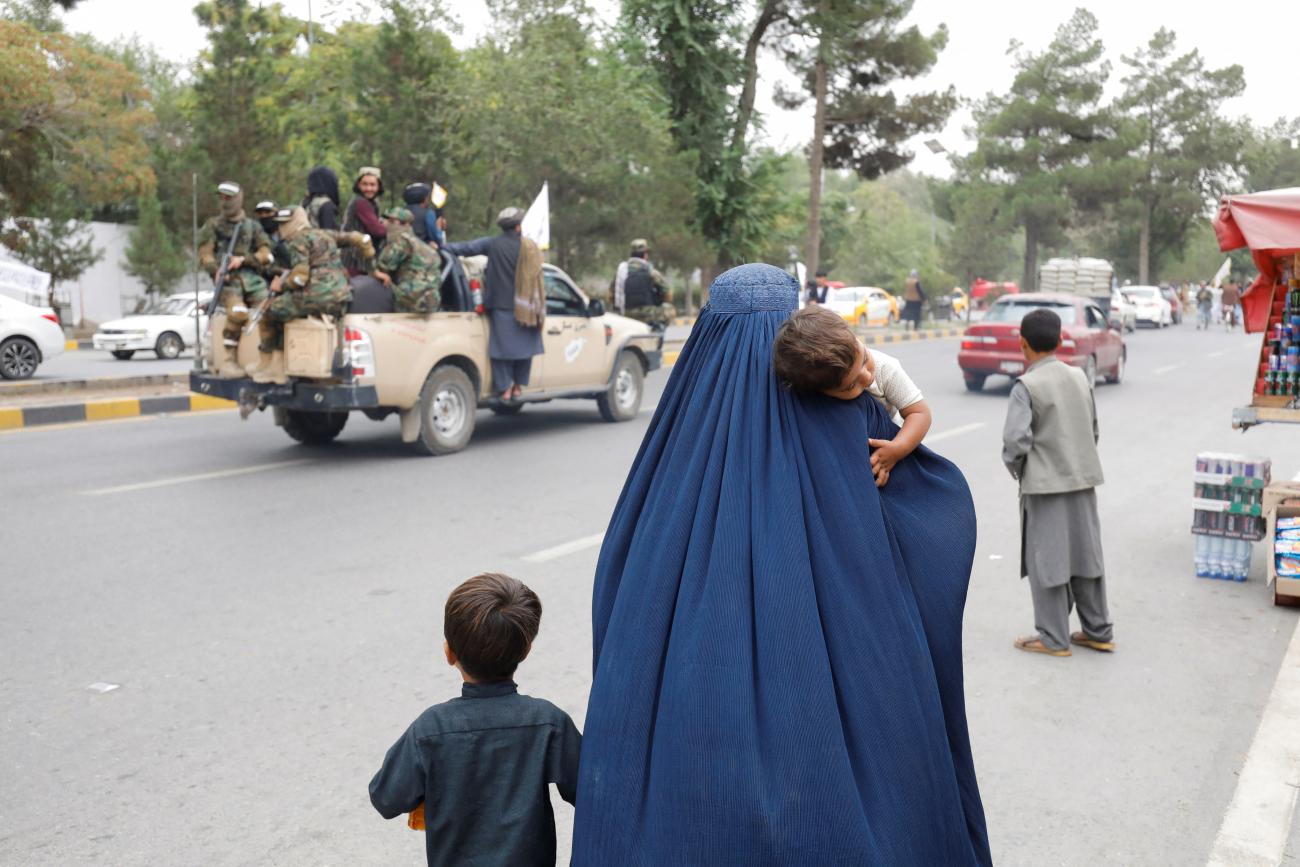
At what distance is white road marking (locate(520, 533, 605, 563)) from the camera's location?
6.95 m

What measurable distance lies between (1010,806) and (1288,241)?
4.07 meters

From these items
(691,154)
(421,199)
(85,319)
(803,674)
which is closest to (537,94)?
(691,154)

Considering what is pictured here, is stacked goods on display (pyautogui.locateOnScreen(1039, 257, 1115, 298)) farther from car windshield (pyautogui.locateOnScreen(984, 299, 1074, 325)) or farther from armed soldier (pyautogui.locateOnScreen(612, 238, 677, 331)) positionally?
armed soldier (pyautogui.locateOnScreen(612, 238, 677, 331))

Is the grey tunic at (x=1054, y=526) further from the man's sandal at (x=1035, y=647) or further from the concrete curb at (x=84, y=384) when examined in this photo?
the concrete curb at (x=84, y=384)

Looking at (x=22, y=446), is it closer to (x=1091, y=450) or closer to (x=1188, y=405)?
(x=1091, y=450)

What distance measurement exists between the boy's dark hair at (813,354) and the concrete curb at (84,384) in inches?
577

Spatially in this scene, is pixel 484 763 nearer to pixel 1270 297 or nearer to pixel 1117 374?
pixel 1270 297

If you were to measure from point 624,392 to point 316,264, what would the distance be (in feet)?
14.9

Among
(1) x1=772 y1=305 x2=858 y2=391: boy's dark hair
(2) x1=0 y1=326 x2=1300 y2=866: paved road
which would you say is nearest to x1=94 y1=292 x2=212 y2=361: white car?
(2) x1=0 y1=326 x2=1300 y2=866: paved road

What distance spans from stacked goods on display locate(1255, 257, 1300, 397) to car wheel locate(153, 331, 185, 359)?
1979 cm

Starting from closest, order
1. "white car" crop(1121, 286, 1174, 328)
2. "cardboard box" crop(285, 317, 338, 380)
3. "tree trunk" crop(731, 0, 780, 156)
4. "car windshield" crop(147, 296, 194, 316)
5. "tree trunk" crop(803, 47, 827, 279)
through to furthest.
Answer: "cardboard box" crop(285, 317, 338, 380) < "car windshield" crop(147, 296, 194, 316) < "tree trunk" crop(731, 0, 780, 156) < "tree trunk" crop(803, 47, 827, 279) < "white car" crop(1121, 286, 1174, 328)

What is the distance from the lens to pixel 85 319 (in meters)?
33.0

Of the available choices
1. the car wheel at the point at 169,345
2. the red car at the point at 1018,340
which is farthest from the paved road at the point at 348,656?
the car wheel at the point at 169,345

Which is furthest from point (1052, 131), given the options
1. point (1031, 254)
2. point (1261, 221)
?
point (1261, 221)
